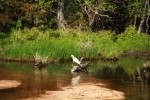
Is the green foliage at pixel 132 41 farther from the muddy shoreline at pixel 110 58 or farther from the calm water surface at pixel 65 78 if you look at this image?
the calm water surface at pixel 65 78

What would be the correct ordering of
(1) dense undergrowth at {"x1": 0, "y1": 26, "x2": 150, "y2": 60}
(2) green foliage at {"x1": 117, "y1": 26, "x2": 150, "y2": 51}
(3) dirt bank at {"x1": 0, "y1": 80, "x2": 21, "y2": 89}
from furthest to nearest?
(2) green foliage at {"x1": 117, "y1": 26, "x2": 150, "y2": 51}
(1) dense undergrowth at {"x1": 0, "y1": 26, "x2": 150, "y2": 60}
(3) dirt bank at {"x1": 0, "y1": 80, "x2": 21, "y2": 89}

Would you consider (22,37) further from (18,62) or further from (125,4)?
(125,4)

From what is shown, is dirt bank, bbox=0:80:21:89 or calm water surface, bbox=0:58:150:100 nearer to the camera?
calm water surface, bbox=0:58:150:100

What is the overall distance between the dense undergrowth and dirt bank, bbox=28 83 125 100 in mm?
7965

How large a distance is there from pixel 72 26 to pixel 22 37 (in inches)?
317

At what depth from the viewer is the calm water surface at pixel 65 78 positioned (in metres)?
15.7

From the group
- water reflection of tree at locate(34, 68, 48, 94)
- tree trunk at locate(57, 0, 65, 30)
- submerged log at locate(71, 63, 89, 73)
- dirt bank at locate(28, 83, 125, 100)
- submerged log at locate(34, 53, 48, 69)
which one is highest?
tree trunk at locate(57, 0, 65, 30)

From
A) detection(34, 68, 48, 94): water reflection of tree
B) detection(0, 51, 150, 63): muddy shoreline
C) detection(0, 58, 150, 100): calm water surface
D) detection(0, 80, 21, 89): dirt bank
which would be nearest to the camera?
detection(0, 58, 150, 100): calm water surface

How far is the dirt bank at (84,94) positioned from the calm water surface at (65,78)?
379mm

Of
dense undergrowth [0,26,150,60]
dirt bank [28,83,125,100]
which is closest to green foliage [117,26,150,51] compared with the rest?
dense undergrowth [0,26,150,60]

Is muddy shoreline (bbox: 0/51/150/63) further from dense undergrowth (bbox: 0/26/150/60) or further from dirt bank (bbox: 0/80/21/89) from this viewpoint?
dirt bank (bbox: 0/80/21/89)

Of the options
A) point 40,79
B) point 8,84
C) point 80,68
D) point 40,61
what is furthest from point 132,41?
point 8,84

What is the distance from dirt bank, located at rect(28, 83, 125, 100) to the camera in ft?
48.8

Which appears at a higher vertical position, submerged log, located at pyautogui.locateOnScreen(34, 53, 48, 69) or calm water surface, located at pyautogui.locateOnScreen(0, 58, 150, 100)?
submerged log, located at pyautogui.locateOnScreen(34, 53, 48, 69)
